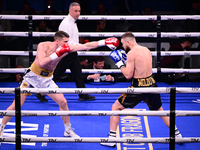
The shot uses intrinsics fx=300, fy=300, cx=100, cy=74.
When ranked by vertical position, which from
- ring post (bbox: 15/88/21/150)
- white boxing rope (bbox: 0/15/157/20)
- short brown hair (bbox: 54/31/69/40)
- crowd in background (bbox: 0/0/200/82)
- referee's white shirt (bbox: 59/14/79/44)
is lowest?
ring post (bbox: 15/88/21/150)

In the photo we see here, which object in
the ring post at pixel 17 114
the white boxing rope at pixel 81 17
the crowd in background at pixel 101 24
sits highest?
the crowd in background at pixel 101 24

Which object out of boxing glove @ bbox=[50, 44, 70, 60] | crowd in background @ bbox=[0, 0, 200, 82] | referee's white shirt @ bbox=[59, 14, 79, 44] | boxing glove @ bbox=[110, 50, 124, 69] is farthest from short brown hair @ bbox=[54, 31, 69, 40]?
crowd in background @ bbox=[0, 0, 200, 82]

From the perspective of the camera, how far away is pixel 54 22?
23.1 ft

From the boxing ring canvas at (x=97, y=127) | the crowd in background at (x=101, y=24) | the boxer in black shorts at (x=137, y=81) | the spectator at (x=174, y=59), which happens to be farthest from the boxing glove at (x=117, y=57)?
the crowd in background at (x=101, y=24)

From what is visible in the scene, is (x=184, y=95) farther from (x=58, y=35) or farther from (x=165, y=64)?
(x=58, y=35)

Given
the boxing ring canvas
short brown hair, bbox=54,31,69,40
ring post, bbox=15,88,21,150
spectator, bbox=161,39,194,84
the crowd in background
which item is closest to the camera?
ring post, bbox=15,88,21,150

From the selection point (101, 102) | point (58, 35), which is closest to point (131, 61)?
point (58, 35)

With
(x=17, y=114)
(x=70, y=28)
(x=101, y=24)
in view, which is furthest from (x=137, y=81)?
(x=101, y=24)

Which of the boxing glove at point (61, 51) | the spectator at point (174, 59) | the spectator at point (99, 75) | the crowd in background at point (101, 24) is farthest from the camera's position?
the crowd in background at point (101, 24)

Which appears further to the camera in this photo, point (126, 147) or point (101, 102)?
point (101, 102)

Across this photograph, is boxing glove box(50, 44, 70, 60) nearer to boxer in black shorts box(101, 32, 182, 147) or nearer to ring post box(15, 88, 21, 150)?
boxer in black shorts box(101, 32, 182, 147)

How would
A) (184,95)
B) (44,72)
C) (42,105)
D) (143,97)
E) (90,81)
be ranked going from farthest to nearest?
1. (90,81)
2. (184,95)
3. (42,105)
4. (44,72)
5. (143,97)

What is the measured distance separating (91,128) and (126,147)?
0.67 m

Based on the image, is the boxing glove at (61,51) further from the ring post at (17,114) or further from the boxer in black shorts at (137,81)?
the ring post at (17,114)
